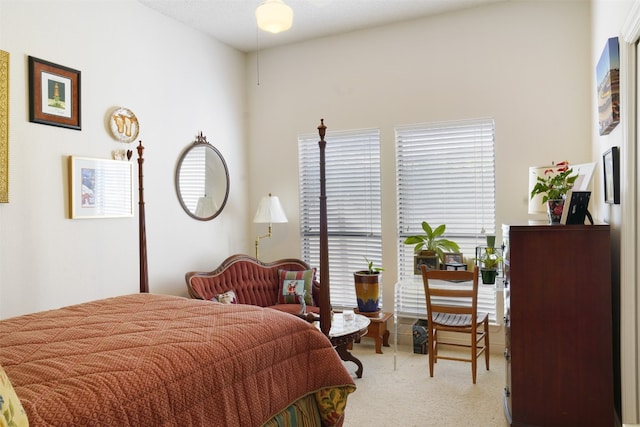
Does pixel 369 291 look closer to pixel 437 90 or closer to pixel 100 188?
pixel 437 90

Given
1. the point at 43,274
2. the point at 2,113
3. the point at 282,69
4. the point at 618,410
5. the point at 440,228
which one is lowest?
the point at 618,410

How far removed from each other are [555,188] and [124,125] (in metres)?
3.27

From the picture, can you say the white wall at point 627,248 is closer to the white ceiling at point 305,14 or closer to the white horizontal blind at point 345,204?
the white ceiling at point 305,14

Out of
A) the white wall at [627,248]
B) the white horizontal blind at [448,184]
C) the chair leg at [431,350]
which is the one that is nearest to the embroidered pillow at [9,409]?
the white wall at [627,248]

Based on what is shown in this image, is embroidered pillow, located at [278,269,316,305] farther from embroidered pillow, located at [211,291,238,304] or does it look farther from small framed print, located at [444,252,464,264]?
small framed print, located at [444,252,464,264]

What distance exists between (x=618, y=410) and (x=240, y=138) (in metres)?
4.18

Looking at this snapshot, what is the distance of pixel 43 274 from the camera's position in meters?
3.12

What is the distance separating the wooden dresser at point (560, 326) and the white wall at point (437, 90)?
5.12ft

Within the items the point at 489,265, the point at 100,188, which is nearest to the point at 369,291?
the point at 489,265

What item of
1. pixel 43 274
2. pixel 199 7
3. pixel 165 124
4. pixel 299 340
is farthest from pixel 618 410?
pixel 199 7

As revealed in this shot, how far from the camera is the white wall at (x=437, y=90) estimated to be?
3.85m

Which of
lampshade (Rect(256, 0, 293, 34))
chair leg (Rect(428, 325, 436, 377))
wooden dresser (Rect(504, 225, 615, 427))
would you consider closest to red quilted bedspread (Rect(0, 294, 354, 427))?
wooden dresser (Rect(504, 225, 615, 427))

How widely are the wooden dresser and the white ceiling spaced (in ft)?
8.28

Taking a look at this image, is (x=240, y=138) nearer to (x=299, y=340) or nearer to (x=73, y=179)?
(x=73, y=179)
